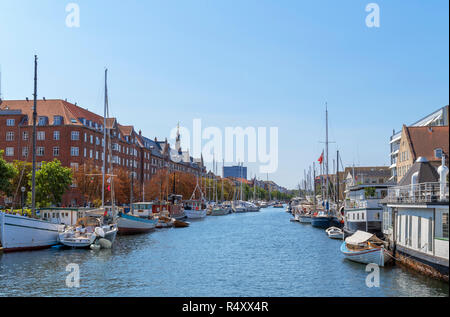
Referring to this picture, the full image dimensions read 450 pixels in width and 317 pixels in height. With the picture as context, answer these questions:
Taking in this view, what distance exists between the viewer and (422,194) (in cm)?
3045

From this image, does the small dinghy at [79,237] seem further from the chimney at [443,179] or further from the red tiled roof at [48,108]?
the red tiled roof at [48,108]

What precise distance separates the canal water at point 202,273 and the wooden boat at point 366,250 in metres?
1.04

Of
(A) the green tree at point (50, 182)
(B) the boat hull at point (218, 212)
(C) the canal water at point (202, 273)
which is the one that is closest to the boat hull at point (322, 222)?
(C) the canal water at point (202, 273)

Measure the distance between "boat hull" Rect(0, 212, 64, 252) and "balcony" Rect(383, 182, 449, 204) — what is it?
31.9m

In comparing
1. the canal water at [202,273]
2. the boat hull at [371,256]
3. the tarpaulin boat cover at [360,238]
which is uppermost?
the tarpaulin boat cover at [360,238]

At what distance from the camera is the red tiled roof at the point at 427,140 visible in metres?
74.2

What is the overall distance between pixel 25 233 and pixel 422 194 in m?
33.9

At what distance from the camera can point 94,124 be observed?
105375mm

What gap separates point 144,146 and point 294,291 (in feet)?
385

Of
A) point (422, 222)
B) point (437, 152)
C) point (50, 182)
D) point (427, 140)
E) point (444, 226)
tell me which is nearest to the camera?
point (444, 226)

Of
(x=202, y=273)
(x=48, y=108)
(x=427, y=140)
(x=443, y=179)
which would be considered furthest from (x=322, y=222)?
(x=48, y=108)

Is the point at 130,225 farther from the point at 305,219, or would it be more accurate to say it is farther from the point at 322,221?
the point at 305,219

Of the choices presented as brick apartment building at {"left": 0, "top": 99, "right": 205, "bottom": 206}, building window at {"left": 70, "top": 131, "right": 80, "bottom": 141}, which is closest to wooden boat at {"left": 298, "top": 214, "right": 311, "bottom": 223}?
brick apartment building at {"left": 0, "top": 99, "right": 205, "bottom": 206}
